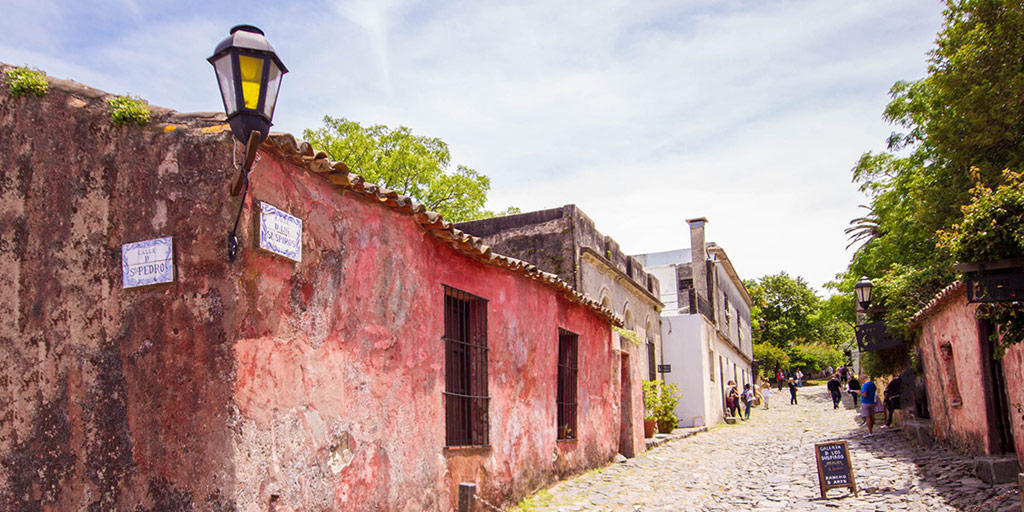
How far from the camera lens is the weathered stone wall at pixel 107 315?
4816mm

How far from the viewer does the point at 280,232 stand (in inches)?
205

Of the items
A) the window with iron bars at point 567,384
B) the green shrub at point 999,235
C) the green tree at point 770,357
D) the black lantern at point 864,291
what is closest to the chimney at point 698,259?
the black lantern at point 864,291

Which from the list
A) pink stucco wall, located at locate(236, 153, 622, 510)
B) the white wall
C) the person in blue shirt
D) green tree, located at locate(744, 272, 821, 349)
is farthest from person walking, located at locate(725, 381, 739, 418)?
green tree, located at locate(744, 272, 821, 349)

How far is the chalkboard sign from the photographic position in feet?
31.4

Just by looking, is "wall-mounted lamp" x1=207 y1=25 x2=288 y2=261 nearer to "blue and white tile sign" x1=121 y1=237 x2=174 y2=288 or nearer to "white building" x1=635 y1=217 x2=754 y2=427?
"blue and white tile sign" x1=121 y1=237 x2=174 y2=288

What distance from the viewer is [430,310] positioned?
24.0 ft

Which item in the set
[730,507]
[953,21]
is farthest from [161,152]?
[953,21]

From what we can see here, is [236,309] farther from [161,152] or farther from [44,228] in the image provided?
[44,228]

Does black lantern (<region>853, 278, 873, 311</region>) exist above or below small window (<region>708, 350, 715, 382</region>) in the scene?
above

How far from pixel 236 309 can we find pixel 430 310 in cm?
265

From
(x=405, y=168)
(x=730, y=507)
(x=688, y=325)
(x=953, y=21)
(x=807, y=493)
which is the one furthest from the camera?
(x=405, y=168)

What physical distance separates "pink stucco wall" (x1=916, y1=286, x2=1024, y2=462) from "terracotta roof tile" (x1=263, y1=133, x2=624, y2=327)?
19.0 ft

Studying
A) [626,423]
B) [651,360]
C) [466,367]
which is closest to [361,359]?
[466,367]

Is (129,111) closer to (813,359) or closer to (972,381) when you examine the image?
(972,381)
